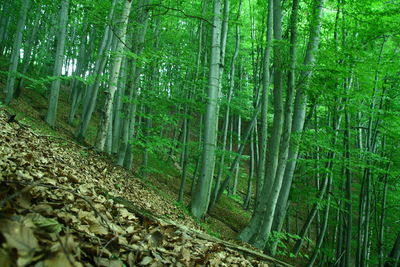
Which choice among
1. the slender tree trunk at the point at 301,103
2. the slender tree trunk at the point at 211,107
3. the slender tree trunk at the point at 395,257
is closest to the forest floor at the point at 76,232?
the slender tree trunk at the point at 301,103

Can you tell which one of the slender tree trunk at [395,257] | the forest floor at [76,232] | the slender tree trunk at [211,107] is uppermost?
the slender tree trunk at [211,107]

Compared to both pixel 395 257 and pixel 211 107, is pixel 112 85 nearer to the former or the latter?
pixel 211 107

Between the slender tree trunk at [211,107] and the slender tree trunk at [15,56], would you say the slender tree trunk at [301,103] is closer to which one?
the slender tree trunk at [211,107]

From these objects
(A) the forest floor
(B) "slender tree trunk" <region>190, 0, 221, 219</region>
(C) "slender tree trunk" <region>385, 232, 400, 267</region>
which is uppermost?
(B) "slender tree trunk" <region>190, 0, 221, 219</region>

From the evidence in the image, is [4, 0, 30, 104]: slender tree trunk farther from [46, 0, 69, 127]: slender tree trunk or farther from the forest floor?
the forest floor

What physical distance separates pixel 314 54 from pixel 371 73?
3.86ft

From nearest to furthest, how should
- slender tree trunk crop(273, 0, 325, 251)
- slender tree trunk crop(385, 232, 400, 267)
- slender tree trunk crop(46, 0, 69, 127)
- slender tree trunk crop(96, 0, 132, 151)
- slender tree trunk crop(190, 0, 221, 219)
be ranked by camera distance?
slender tree trunk crop(273, 0, 325, 251) → slender tree trunk crop(96, 0, 132, 151) → slender tree trunk crop(190, 0, 221, 219) → slender tree trunk crop(385, 232, 400, 267) → slender tree trunk crop(46, 0, 69, 127)

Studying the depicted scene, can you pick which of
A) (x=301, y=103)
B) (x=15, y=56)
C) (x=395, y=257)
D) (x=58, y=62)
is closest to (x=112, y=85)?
(x=301, y=103)

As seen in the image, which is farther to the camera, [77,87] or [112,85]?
[77,87]

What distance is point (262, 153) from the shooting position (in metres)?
8.22

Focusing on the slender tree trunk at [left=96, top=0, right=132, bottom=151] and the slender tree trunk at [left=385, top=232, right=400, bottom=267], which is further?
the slender tree trunk at [left=385, top=232, right=400, bottom=267]

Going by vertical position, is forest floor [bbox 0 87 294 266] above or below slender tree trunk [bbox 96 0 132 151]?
below

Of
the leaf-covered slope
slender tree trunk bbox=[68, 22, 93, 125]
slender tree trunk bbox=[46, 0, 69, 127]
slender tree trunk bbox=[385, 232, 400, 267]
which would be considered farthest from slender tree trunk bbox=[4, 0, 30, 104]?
slender tree trunk bbox=[385, 232, 400, 267]

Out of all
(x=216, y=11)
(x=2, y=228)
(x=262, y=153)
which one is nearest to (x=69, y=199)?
(x=2, y=228)
